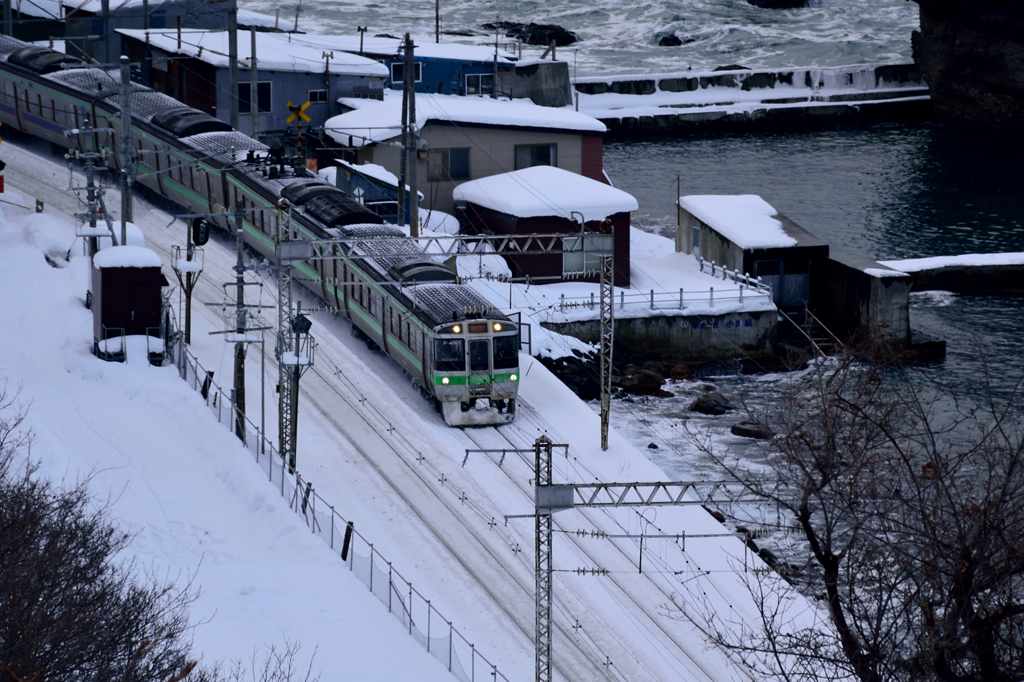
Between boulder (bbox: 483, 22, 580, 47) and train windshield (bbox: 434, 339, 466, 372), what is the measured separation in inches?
3720

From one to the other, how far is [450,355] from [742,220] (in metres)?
24.1

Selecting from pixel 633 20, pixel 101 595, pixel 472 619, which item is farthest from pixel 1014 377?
pixel 633 20

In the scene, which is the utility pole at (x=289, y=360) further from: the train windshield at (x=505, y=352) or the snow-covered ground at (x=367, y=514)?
the train windshield at (x=505, y=352)

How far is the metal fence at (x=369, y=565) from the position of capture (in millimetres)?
24828

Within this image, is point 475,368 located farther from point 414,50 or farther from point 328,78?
point 414,50

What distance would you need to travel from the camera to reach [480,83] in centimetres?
6619

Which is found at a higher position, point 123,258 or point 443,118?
point 443,118

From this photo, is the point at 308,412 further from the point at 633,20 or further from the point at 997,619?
the point at 633,20

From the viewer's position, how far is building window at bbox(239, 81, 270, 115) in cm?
5841

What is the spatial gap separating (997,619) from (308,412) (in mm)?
21934

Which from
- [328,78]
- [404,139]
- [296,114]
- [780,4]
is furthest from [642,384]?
[780,4]

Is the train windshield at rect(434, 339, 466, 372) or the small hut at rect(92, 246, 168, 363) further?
the small hut at rect(92, 246, 168, 363)

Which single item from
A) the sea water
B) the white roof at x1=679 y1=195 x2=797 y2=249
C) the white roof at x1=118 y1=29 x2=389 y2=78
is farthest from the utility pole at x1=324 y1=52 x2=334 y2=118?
the sea water

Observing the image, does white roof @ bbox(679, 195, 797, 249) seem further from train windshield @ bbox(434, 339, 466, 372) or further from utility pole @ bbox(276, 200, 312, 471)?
utility pole @ bbox(276, 200, 312, 471)
